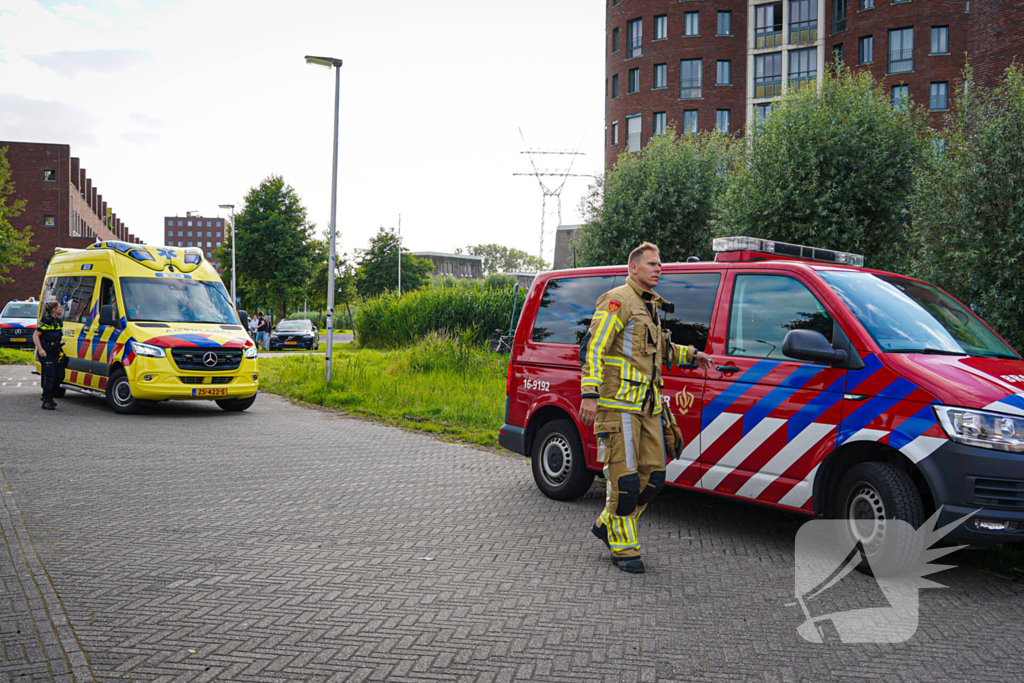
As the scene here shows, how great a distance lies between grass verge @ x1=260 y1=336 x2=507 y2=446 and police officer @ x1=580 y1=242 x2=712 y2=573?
5514mm

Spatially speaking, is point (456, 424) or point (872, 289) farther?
point (456, 424)

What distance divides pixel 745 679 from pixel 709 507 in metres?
3.47

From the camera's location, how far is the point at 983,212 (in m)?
13.0

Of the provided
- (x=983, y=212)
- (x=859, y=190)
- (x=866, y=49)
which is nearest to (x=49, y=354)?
(x=983, y=212)

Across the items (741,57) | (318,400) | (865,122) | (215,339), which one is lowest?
(318,400)

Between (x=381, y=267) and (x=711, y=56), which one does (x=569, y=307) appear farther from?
(x=381, y=267)

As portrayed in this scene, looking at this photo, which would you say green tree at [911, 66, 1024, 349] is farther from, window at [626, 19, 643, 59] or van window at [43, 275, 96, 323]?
window at [626, 19, 643, 59]

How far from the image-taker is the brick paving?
3.64 meters

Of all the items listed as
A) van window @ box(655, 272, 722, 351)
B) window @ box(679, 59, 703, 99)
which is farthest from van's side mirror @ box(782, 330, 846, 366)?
window @ box(679, 59, 703, 99)

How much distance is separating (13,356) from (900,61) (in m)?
39.0

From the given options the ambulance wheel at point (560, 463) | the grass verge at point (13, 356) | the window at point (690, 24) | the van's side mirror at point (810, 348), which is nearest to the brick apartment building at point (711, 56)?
the window at point (690, 24)

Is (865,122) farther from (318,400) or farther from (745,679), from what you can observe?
(745,679)

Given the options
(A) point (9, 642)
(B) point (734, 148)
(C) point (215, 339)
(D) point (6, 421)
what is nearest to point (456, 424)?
(C) point (215, 339)

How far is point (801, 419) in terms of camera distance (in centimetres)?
529
